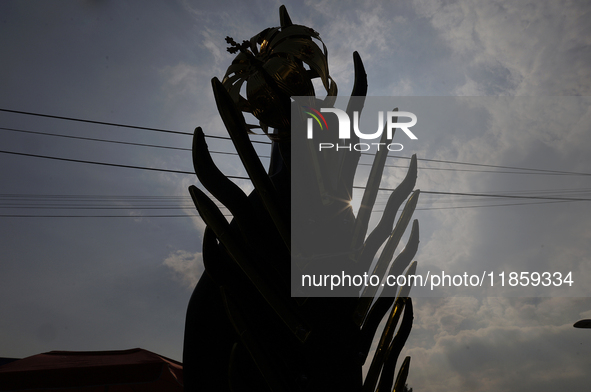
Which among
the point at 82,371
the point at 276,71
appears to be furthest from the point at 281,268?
the point at 82,371

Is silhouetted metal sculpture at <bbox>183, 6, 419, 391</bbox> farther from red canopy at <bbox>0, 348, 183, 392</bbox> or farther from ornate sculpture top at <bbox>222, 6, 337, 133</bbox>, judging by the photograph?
red canopy at <bbox>0, 348, 183, 392</bbox>

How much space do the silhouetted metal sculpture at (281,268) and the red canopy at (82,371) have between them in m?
3.59

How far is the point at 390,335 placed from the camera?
204cm

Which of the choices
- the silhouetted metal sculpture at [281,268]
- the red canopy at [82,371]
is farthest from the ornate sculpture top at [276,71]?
the red canopy at [82,371]

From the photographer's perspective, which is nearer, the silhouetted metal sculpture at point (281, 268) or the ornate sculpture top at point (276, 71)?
the silhouetted metal sculpture at point (281, 268)

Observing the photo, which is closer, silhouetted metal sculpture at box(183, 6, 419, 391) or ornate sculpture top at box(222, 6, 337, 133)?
silhouetted metal sculpture at box(183, 6, 419, 391)

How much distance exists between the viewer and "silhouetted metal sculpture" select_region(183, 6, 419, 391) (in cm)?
173

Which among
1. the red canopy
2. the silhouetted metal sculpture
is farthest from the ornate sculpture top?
the red canopy

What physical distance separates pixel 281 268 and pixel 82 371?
4312mm

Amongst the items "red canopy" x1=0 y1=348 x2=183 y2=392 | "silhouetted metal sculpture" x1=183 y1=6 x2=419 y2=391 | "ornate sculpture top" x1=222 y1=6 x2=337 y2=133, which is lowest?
"red canopy" x1=0 y1=348 x2=183 y2=392

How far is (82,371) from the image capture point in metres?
4.65

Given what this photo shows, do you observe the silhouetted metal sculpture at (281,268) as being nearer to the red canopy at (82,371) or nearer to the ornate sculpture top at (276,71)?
the ornate sculpture top at (276,71)

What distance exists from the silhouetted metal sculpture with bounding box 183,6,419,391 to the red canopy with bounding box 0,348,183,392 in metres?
3.59

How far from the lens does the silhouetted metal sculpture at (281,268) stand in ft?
5.69
